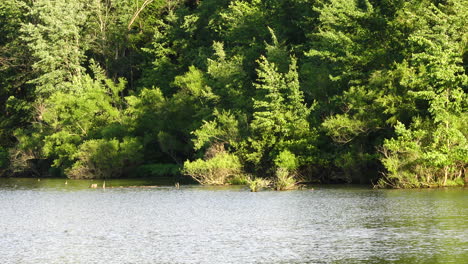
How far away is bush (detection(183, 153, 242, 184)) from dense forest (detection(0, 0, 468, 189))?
12cm

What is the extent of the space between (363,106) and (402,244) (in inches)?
1010

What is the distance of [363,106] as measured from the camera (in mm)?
52938

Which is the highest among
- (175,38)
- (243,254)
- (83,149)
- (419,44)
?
(175,38)

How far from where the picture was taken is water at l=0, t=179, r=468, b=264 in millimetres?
26906

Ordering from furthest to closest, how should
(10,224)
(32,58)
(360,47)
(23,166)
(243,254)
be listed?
1. (32,58)
2. (23,166)
3. (360,47)
4. (10,224)
5. (243,254)

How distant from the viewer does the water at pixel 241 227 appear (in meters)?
26.9

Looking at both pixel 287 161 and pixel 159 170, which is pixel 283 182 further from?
pixel 159 170

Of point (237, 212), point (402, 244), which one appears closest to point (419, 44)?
point (237, 212)

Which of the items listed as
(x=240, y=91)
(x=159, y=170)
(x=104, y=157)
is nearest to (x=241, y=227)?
(x=240, y=91)

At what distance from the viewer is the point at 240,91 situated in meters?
67.4

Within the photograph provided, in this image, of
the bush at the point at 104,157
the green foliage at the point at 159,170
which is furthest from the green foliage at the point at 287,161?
the bush at the point at 104,157

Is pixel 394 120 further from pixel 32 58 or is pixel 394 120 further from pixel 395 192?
pixel 32 58

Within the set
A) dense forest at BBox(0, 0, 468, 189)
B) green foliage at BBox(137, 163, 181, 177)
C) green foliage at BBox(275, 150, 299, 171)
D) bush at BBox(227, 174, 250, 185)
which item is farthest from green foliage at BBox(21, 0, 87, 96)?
green foliage at BBox(275, 150, 299, 171)

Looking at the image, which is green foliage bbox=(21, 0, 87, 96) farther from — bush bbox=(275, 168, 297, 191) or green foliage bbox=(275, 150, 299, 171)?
bush bbox=(275, 168, 297, 191)
